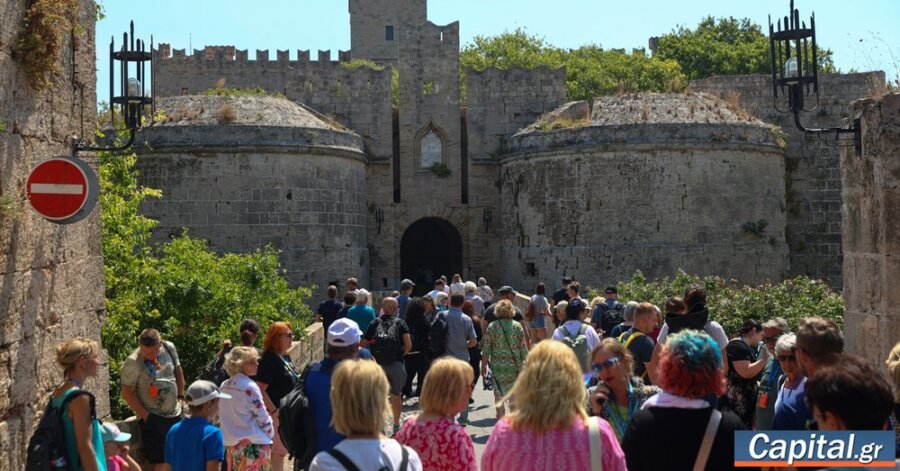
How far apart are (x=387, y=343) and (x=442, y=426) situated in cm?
624

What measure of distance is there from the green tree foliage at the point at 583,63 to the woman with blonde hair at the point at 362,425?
42.6 meters

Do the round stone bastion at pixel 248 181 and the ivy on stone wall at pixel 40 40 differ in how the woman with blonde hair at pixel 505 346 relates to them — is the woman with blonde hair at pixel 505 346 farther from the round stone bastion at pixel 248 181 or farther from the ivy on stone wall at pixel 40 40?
the round stone bastion at pixel 248 181

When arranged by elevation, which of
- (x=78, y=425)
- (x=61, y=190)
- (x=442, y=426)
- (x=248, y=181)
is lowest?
(x=78, y=425)

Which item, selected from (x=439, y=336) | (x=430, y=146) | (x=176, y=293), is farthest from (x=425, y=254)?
(x=439, y=336)

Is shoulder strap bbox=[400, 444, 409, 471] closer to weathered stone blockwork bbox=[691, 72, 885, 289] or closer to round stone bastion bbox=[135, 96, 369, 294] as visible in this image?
round stone bastion bbox=[135, 96, 369, 294]

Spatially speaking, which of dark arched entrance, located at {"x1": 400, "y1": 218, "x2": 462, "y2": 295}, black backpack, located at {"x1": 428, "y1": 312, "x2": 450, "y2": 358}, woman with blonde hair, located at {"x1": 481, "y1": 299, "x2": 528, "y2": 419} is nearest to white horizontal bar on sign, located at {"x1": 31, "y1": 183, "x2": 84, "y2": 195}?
woman with blonde hair, located at {"x1": 481, "y1": 299, "x2": 528, "y2": 419}

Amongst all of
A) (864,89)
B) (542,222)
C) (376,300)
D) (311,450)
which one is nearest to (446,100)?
(542,222)

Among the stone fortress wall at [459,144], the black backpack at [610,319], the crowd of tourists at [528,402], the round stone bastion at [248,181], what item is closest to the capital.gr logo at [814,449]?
the crowd of tourists at [528,402]

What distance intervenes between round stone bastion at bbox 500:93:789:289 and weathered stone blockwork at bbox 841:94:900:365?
54.4 feet

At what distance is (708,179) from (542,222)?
160 inches

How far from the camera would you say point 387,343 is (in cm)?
1183

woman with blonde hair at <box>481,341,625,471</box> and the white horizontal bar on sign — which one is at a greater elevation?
the white horizontal bar on sign

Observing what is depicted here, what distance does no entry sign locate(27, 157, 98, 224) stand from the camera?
25.5 feet

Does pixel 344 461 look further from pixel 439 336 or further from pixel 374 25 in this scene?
pixel 374 25
